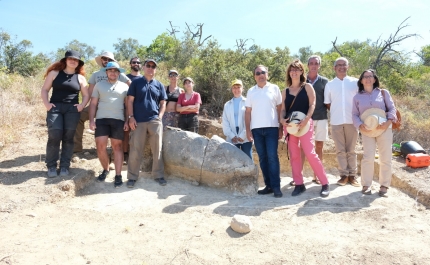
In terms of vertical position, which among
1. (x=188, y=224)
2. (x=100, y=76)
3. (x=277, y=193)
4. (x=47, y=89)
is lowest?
(x=188, y=224)

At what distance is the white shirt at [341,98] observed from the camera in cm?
485

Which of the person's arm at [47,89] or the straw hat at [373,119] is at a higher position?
the person's arm at [47,89]

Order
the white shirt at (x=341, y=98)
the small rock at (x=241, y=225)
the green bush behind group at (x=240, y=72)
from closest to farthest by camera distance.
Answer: the small rock at (x=241, y=225) < the white shirt at (x=341, y=98) < the green bush behind group at (x=240, y=72)

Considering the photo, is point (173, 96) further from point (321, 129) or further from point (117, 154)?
point (321, 129)

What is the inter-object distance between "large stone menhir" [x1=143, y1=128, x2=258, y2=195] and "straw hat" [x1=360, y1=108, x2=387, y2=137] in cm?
168

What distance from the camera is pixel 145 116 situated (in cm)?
486

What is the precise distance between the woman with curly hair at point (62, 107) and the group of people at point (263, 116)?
1cm

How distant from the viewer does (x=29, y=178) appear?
459cm

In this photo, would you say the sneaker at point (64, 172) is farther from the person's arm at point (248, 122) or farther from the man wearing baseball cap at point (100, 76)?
the person's arm at point (248, 122)

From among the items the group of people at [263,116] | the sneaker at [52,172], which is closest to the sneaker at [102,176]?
the group of people at [263,116]

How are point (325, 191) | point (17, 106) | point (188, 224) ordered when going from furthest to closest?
point (17, 106) < point (325, 191) < point (188, 224)

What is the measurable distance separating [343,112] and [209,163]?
6.95 feet

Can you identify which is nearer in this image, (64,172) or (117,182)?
(64,172)

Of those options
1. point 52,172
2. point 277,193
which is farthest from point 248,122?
point 52,172
